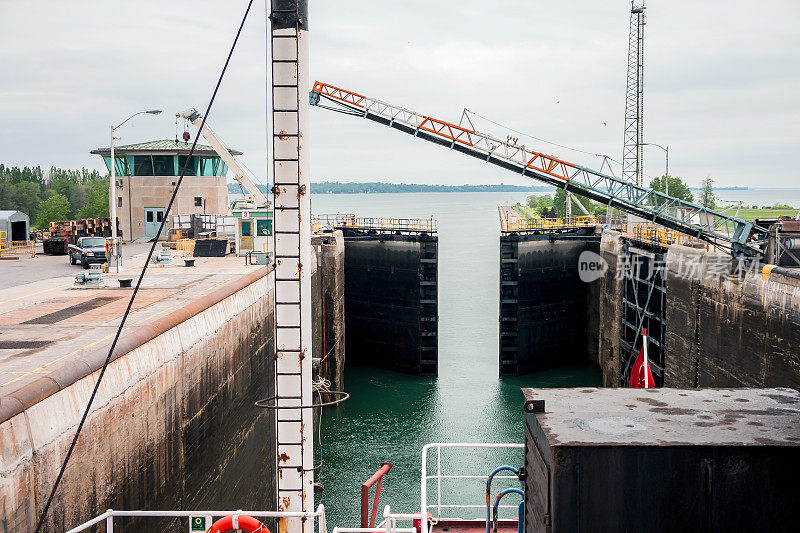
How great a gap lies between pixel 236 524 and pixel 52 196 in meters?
135

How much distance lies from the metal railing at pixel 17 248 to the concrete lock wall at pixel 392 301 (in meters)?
16.1

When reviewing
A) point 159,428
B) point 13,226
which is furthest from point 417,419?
point 13,226

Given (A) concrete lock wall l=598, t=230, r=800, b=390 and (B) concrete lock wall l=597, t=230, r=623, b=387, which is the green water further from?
(A) concrete lock wall l=598, t=230, r=800, b=390

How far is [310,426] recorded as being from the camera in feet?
31.0

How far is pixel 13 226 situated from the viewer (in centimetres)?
4325

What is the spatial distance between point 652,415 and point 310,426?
4686 mm

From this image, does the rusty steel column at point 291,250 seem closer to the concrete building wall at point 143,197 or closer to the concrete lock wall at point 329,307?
the concrete lock wall at point 329,307

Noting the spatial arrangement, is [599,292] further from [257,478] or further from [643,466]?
[643,466]

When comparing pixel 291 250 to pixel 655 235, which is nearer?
pixel 291 250

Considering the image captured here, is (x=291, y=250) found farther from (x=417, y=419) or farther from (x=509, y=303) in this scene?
(x=509, y=303)

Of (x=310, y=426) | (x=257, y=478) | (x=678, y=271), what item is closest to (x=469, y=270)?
(x=678, y=271)

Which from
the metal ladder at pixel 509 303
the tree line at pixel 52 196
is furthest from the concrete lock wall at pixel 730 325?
the tree line at pixel 52 196

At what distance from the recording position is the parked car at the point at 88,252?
99.3ft

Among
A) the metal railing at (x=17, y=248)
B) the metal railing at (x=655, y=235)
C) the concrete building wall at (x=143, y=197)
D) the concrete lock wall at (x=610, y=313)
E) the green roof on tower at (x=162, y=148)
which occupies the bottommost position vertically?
the concrete lock wall at (x=610, y=313)
